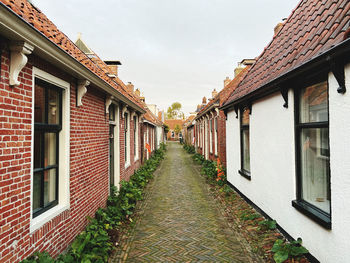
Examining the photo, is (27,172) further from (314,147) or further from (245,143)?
(245,143)

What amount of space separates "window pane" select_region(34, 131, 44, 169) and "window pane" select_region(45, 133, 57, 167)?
19 centimetres

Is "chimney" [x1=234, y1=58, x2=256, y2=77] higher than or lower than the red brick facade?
higher

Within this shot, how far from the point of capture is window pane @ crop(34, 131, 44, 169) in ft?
10.4

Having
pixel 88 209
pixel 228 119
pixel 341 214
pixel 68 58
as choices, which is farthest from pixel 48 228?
pixel 228 119

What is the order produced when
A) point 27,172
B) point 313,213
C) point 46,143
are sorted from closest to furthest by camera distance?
point 27,172
point 313,213
point 46,143

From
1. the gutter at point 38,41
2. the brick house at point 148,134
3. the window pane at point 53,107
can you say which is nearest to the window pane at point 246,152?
the gutter at point 38,41

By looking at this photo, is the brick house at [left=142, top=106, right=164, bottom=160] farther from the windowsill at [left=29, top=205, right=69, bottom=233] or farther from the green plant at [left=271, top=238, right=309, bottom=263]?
the green plant at [left=271, top=238, right=309, bottom=263]

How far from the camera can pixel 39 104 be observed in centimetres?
328

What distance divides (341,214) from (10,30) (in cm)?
410

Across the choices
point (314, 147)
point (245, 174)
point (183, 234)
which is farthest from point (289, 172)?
point (245, 174)

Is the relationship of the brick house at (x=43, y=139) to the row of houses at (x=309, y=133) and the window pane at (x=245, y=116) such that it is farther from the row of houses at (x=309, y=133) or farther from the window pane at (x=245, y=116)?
the window pane at (x=245, y=116)

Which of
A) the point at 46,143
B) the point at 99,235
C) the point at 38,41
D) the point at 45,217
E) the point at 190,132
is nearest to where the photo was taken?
the point at 38,41

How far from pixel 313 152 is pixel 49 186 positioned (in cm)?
410

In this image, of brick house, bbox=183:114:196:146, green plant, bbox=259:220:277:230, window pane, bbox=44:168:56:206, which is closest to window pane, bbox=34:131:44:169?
window pane, bbox=44:168:56:206
